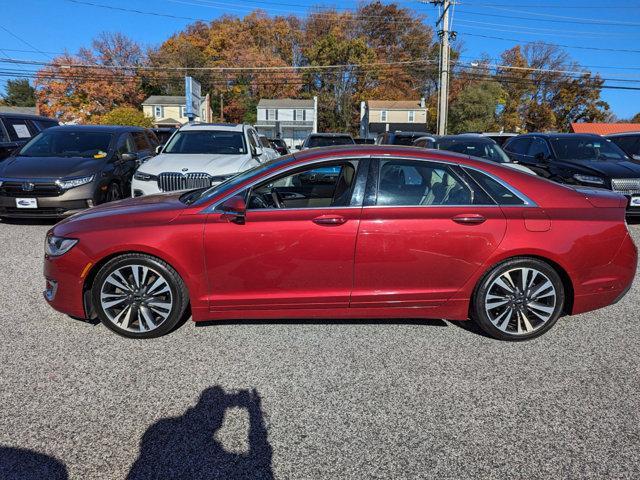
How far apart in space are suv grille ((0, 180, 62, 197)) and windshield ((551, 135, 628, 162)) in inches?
382

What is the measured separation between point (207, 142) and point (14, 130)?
5.68m

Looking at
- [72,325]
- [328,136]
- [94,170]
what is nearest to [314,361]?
[72,325]

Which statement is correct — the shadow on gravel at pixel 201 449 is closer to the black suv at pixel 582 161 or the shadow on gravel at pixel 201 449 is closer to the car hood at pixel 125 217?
the car hood at pixel 125 217

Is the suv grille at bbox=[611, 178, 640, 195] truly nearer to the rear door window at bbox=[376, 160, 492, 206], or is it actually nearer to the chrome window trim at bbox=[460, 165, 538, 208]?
the chrome window trim at bbox=[460, 165, 538, 208]

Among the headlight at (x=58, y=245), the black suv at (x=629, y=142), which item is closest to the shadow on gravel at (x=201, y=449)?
the headlight at (x=58, y=245)

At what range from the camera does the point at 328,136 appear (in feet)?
48.4

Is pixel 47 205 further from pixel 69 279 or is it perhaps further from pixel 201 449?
pixel 201 449

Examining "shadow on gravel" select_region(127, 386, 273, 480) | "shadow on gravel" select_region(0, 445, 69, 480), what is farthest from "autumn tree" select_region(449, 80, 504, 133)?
"shadow on gravel" select_region(0, 445, 69, 480)

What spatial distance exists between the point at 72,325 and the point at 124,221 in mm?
1157

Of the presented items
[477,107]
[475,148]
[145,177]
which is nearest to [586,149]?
[475,148]

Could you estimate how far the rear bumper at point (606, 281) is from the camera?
3986 millimetres

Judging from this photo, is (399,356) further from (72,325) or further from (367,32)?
(367,32)

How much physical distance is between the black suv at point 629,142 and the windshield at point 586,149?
1354 mm

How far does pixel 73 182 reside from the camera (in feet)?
26.7
